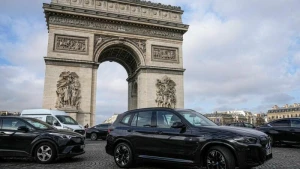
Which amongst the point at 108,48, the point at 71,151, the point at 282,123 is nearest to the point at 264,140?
the point at 71,151

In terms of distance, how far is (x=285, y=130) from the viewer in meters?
12.7

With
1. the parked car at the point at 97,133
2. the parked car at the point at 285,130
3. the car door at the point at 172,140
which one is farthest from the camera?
the parked car at the point at 97,133

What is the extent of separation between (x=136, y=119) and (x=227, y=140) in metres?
2.73

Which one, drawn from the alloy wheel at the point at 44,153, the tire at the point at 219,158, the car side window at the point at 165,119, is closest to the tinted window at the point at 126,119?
the car side window at the point at 165,119

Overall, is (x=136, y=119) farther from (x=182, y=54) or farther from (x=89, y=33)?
(x=182, y=54)

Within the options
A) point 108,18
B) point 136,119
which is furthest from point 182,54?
point 136,119

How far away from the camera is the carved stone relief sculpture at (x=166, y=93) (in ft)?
85.9

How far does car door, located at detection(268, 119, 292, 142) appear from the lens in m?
12.7

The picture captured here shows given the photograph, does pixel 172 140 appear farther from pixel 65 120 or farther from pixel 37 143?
pixel 65 120

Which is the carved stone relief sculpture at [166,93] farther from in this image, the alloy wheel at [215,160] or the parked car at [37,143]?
the alloy wheel at [215,160]

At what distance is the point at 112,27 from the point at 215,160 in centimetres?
2315

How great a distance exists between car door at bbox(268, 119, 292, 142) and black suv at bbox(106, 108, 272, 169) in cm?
827

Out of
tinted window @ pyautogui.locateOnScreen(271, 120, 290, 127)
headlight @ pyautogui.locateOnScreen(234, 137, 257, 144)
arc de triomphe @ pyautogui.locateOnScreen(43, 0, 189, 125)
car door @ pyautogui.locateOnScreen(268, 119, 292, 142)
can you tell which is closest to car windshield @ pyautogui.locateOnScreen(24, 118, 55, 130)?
headlight @ pyautogui.locateOnScreen(234, 137, 257, 144)

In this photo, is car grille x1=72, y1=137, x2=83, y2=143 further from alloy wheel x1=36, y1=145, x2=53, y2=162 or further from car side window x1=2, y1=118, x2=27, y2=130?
car side window x1=2, y1=118, x2=27, y2=130
